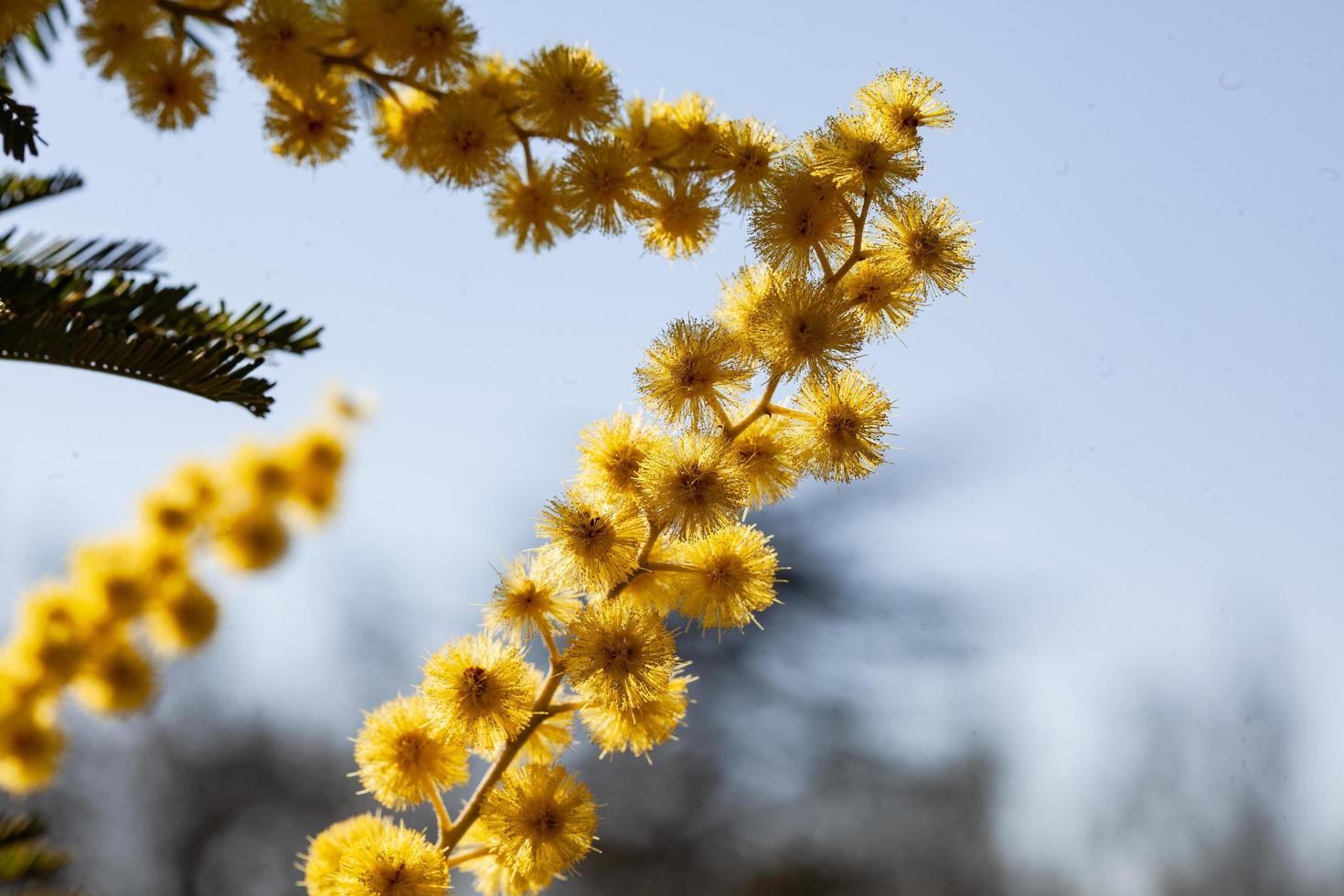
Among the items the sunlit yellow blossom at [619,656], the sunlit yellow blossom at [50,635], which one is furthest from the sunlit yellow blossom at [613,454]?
the sunlit yellow blossom at [50,635]

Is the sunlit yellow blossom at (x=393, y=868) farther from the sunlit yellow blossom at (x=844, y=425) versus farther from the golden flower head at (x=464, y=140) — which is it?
the golden flower head at (x=464, y=140)

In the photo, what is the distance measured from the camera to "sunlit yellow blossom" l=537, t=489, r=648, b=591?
Answer: 0.82m

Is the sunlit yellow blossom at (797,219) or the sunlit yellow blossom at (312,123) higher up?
the sunlit yellow blossom at (797,219)

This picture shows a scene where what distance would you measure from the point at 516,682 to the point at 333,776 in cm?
456

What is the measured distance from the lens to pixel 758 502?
2.94ft

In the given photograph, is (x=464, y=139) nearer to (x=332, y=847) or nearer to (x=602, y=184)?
(x=602, y=184)

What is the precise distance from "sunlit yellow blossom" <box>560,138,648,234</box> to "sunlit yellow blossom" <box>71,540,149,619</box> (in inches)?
37.3

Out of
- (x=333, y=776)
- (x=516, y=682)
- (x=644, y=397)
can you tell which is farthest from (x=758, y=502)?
(x=333, y=776)

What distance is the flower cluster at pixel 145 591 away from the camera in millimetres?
1331

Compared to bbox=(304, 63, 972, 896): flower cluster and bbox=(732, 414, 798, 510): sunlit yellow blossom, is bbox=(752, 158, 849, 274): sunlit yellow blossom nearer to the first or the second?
bbox=(304, 63, 972, 896): flower cluster

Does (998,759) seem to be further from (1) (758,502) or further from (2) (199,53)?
(2) (199,53)

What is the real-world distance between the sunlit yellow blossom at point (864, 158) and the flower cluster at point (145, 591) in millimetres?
1091

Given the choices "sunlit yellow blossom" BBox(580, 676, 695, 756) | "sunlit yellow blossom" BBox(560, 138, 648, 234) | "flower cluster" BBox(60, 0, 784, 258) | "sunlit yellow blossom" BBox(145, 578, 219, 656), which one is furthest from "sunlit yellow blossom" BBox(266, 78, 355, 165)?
"sunlit yellow blossom" BBox(145, 578, 219, 656)

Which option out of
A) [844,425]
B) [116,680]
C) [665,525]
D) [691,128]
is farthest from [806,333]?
[116,680]
